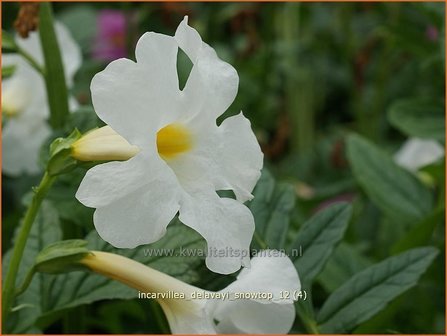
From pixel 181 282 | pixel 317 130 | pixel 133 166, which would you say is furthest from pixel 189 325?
pixel 317 130

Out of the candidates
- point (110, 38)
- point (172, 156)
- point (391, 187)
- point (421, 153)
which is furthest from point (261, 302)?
→ point (110, 38)

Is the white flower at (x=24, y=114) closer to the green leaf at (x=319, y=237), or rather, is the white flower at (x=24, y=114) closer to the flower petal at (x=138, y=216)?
the green leaf at (x=319, y=237)

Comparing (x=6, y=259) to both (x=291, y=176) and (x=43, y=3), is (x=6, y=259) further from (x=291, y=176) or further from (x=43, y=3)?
(x=291, y=176)

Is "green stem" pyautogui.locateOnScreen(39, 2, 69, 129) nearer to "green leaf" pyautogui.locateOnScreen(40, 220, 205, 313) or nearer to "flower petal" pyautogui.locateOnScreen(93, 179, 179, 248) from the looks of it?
"green leaf" pyautogui.locateOnScreen(40, 220, 205, 313)

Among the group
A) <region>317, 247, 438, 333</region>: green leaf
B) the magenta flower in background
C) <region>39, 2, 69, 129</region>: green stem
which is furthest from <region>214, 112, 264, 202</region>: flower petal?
the magenta flower in background

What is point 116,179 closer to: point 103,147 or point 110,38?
point 103,147

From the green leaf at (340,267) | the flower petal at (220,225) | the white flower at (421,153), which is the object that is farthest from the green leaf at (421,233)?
the flower petal at (220,225)
